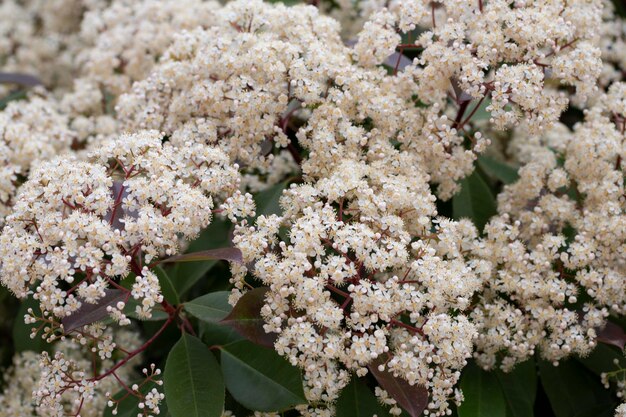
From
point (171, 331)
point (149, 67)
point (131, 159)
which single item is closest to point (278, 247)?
point (131, 159)

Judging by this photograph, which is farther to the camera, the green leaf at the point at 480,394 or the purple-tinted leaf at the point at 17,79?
the purple-tinted leaf at the point at 17,79

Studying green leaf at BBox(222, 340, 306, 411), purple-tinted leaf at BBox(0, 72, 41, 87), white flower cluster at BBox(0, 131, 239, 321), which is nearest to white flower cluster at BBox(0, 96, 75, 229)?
purple-tinted leaf at BBox(0, 72, 41, 87)

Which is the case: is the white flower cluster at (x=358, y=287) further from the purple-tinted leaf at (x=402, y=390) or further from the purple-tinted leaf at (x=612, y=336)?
the purple-tinted leaf at (x=612, y=336)

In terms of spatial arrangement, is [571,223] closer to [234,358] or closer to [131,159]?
[234,358]

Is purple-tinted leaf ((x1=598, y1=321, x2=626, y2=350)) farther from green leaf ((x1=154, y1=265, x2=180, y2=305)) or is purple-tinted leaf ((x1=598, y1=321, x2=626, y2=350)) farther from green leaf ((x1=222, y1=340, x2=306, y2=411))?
green leaf ((x1=154, y1=265, x2=180, y2=305))

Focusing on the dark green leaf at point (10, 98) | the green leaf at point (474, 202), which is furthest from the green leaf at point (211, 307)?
the dark green leaf at point (10, 98)

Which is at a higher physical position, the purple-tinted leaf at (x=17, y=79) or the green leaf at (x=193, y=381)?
the green leaf at (x=193, y=381)

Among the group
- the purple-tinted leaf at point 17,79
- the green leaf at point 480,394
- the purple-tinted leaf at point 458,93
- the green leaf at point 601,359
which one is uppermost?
the purple-tinted leaf at point 458,93
